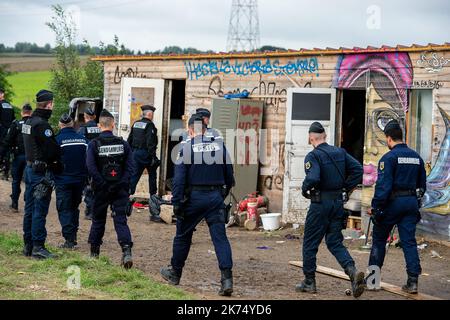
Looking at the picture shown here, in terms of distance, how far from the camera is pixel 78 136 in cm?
1165

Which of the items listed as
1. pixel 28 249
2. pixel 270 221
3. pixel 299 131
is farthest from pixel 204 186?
pixel 299 131

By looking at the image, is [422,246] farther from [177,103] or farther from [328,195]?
[177,103]

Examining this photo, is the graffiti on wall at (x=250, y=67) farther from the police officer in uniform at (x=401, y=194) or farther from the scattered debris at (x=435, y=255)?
the police officer in uniform at (x=401, y=194)

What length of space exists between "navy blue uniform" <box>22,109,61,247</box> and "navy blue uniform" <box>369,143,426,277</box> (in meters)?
4.32

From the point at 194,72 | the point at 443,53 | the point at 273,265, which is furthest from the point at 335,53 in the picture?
the point at 273,265

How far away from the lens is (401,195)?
945 cm

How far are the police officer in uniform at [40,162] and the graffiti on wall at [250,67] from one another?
6.27m

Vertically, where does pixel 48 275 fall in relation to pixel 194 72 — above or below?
below

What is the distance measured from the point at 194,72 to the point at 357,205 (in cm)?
494

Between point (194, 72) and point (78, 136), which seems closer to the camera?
point (78, 136)

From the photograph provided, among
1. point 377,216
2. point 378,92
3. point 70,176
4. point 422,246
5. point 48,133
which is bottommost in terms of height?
point 422,246

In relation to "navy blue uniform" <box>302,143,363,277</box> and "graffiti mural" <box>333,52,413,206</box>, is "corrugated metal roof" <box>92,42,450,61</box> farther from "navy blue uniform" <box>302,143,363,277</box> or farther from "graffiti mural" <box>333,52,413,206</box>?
"navy blue uniform" <box>302,143,363,277</box>

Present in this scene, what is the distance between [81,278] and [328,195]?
301cm

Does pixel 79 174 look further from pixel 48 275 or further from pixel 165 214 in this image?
pixel 165 214
